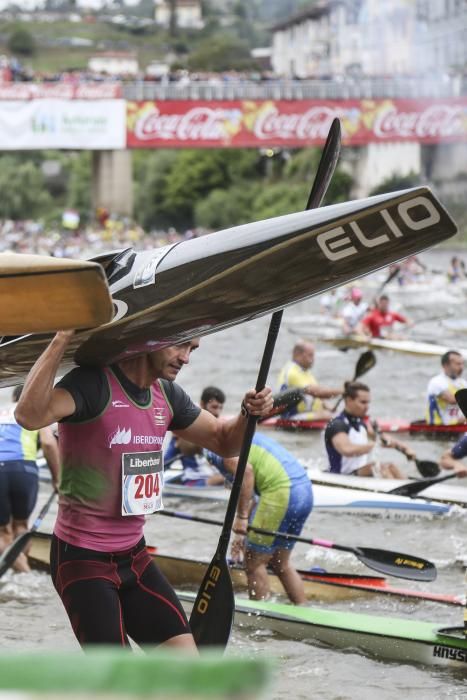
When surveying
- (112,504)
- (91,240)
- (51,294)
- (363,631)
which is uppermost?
(51,294)

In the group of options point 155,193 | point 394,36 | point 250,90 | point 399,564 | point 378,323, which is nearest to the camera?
point 399,564

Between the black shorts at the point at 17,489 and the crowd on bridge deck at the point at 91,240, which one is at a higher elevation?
the black shorts at the point at 17,489

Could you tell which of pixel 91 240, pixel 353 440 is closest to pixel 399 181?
pixel 91 240

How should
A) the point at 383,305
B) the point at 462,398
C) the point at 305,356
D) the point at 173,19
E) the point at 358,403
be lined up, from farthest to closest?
the point at 173,19 < the point at 383,305 < the point at 305,356 < the point at 358,403 < the point at 462,398

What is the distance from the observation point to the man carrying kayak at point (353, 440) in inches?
370

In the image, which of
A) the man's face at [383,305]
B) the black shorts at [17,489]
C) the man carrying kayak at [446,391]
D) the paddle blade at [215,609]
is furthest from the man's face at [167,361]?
the man's face at [383,305]

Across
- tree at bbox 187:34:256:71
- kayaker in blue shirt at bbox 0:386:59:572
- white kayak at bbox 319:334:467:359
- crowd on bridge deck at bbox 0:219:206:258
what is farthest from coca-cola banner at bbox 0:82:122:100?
tree at bbox 187:34:256:71

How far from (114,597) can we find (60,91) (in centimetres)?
4581

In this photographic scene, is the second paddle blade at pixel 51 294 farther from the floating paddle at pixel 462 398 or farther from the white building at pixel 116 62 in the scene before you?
the white building at pixel 116 62

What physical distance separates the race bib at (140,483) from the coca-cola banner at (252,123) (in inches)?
1775

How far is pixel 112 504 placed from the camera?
12.7 ft

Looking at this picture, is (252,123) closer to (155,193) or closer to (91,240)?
(91,240)

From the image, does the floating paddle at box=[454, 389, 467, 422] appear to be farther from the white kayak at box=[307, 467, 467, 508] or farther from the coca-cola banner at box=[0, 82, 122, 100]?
the coca-cola banner at box=[0, 82, 122, 100]

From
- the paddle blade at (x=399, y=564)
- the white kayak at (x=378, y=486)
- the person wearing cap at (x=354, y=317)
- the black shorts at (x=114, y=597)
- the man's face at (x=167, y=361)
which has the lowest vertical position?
the person wearing cap at (x=354, y=317)
